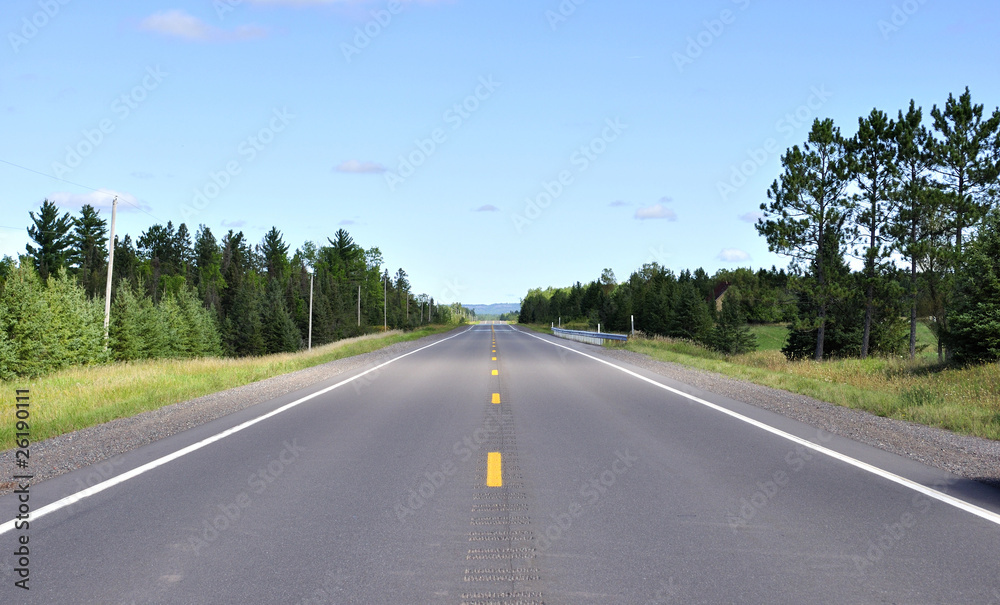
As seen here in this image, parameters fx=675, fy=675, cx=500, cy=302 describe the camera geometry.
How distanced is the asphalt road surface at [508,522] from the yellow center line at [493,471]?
4cm

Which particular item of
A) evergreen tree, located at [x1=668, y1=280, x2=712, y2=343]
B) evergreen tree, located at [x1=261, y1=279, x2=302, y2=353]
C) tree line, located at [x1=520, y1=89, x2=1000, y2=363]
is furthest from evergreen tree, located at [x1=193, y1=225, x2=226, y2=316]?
tree line, located at [x1=520, y1=89, x2=1000, y2=363]

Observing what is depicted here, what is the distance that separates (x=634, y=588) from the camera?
159 inches

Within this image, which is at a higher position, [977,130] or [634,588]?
[977,130]

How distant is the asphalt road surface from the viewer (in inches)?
160

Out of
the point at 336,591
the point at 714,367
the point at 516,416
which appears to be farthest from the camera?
the point at 714,367

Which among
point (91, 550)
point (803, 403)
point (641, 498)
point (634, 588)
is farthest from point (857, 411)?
point (91, 550)

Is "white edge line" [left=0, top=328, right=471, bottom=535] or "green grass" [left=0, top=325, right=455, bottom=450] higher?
"white edge line" [left=0, top=328, right=471, bottom=535]

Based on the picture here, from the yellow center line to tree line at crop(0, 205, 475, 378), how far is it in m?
27.3

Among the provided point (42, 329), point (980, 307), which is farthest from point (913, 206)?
point (42, 329)

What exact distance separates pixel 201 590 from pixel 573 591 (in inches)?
87.2

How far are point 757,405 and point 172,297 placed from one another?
199ft

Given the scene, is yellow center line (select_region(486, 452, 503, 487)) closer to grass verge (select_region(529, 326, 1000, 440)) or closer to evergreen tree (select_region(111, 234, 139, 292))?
grass verge (select_region(529, 326, 1000, 440))

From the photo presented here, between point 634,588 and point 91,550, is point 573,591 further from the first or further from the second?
point 91,550

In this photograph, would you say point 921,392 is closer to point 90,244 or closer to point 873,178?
point 873,178
